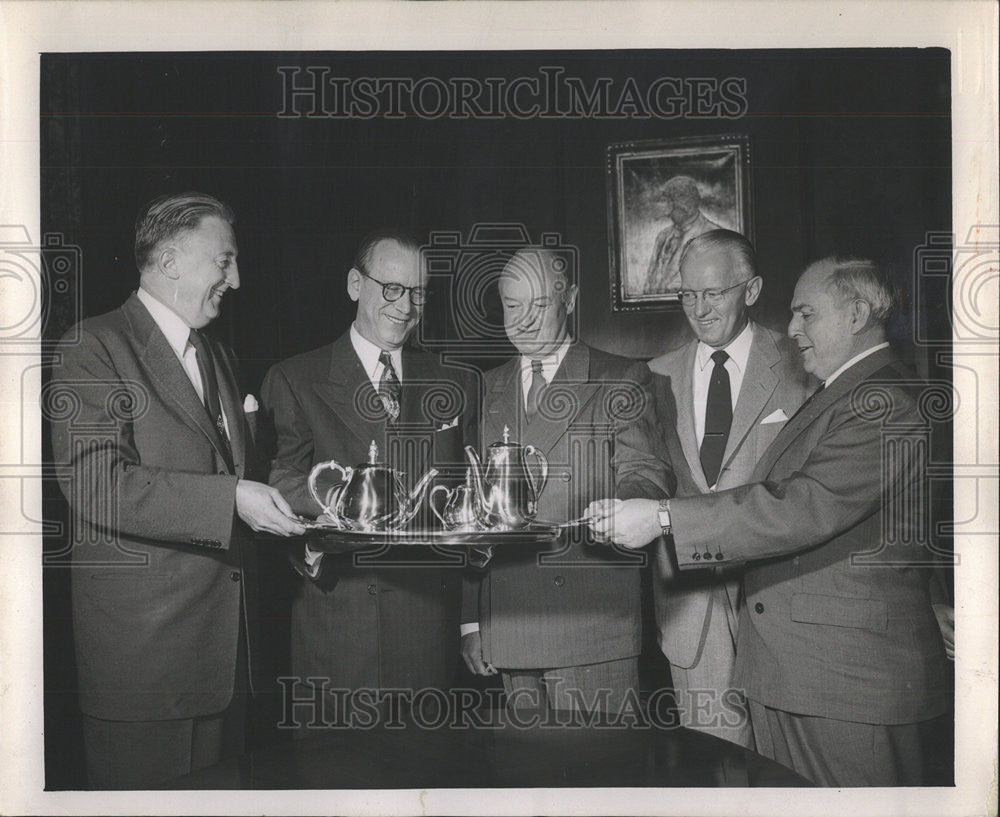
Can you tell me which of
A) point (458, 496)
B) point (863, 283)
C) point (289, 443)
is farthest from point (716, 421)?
point (289, 443)

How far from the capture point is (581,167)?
2.68 m

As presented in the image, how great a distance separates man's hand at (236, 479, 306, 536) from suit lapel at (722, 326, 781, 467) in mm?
1065

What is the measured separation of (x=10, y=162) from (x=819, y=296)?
2034 millimetres

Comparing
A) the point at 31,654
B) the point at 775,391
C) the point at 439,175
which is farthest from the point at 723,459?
the point at 31,654

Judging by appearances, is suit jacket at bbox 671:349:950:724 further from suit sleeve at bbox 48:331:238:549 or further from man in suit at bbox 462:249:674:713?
suit sleeve at bbox 48:331:238:549

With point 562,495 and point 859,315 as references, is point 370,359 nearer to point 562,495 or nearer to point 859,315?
point 562,495

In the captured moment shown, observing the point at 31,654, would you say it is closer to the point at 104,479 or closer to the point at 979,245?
the point at 104,479

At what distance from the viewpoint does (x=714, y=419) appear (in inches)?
104

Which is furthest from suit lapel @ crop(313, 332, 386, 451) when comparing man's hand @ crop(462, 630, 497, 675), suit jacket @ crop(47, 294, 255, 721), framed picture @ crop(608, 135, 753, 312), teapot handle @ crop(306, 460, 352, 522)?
framed picture @ crop(608, 135, 753, 312)

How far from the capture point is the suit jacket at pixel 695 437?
8.59 ft

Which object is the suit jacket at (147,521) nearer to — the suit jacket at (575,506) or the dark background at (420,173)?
the dark background at (420,173)

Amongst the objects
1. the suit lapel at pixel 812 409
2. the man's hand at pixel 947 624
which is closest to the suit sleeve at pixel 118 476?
Answer: the suit lapel at pixel 812 409

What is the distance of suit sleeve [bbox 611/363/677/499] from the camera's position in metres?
2.63

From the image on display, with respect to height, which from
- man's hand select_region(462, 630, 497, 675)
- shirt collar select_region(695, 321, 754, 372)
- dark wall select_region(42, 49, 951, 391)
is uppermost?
dark wall select_region(42, 49, 951, 391)
